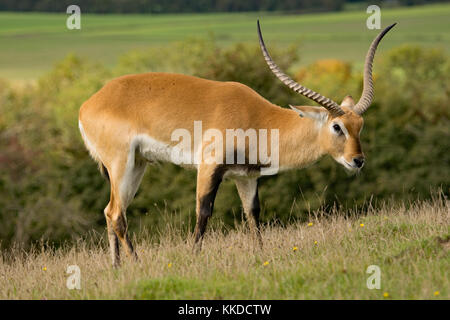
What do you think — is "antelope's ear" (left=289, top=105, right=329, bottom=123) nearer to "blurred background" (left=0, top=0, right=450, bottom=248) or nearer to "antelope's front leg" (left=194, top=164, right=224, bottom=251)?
"antelope's front leg" (left=194, top=164, right=224, bottom=251)

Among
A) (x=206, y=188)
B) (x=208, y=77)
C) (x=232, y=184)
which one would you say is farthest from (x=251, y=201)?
(x=208, y=77)

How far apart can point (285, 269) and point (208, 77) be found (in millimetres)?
25720

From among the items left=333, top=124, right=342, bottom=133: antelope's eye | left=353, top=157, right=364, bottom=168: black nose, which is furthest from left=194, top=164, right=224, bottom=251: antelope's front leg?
left=353, top=157, right=364, bottom=168: black nose

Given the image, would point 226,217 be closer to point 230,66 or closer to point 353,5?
point 230,66

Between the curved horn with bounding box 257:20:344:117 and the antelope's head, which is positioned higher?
the curved horn with bounding box 257:20:344:117

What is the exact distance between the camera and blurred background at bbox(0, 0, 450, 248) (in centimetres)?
3030

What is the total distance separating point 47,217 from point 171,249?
993 inches

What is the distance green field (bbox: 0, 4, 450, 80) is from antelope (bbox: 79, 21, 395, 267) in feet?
331

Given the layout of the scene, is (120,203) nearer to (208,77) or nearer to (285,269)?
(285,269)

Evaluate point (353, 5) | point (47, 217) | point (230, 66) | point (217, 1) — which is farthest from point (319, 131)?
point (353, 5)

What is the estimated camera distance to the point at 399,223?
31.1 ft

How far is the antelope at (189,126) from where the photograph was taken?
9.23m

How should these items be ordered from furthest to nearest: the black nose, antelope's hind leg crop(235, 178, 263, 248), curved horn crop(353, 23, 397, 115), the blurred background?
the blurred background, antelope's hind leg crop(235, 178, 263, 248), curved horn crop(353, 23, 397, 115), the black nose

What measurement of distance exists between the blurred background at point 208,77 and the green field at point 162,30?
31 centimetres
